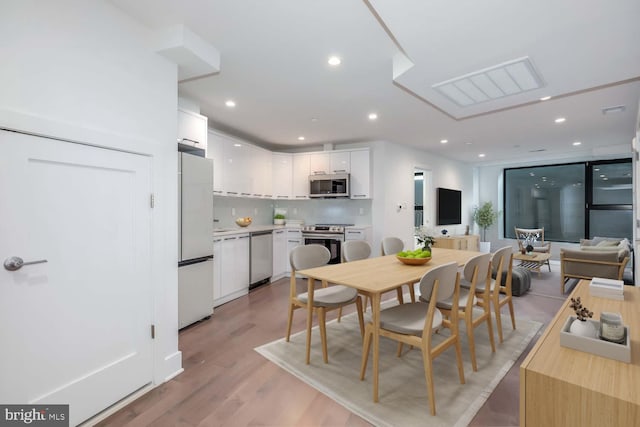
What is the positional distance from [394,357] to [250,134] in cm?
412

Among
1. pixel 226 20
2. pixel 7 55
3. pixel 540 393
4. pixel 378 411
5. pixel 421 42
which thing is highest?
pixel 226 20

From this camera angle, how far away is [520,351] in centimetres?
265

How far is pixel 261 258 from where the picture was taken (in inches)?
191

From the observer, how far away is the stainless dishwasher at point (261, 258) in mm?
4652

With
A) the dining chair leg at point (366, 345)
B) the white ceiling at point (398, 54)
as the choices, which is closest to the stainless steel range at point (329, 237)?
the white ceiling at point (398, 54)

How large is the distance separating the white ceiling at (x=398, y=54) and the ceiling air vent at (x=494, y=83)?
0.21ft

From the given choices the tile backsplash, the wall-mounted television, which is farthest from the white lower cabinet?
the wall-mounted television

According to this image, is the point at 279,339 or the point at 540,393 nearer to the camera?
the point at 540,393

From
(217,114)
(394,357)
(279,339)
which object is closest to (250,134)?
(217,114)

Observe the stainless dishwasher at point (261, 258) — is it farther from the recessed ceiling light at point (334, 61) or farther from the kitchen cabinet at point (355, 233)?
the recessed ceiling light at point (334, 61)

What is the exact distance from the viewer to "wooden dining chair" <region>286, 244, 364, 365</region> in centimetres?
250

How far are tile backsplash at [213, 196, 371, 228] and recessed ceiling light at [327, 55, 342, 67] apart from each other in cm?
306

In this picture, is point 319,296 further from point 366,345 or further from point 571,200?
point 571,200

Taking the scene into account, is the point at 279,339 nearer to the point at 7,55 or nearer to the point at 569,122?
the point at 7,55
